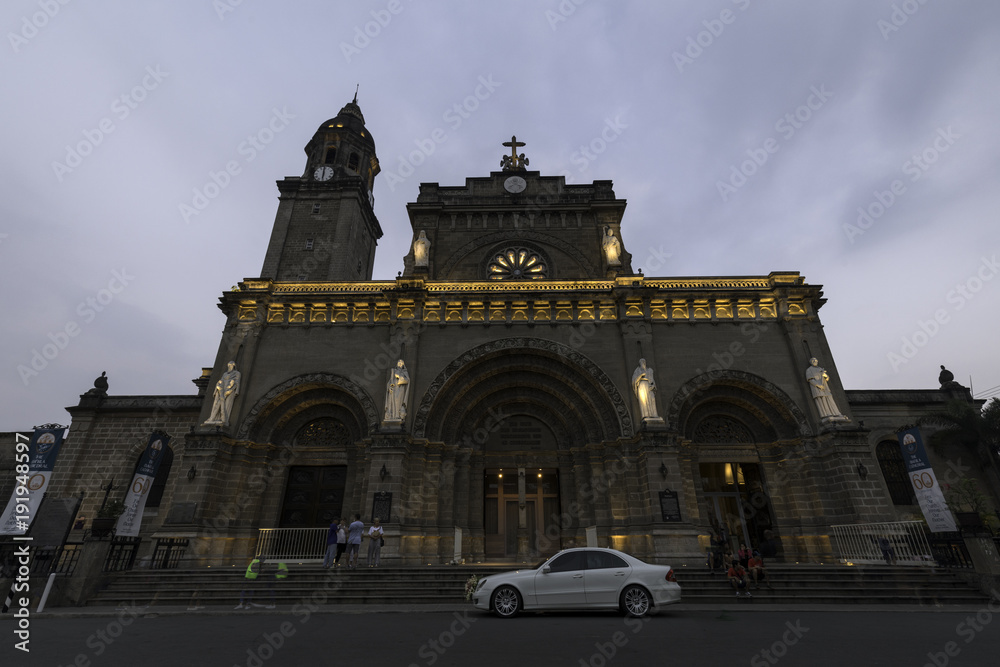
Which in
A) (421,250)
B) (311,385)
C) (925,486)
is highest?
(421,250)

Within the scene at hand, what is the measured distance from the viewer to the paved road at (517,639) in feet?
18.5

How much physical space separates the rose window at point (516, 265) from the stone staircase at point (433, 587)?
14.6 m

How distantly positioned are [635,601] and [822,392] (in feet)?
46.2

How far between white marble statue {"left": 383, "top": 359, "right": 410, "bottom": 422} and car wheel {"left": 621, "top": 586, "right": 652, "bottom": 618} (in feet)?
37.0

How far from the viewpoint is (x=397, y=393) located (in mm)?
18391

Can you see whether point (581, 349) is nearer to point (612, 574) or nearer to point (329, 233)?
point (612, 574)

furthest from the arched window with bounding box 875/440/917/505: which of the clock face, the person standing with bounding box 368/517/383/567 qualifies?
the clock face

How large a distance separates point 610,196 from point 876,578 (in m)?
20.1

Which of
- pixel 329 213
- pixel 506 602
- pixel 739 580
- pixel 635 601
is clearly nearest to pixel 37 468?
pixel 506 602

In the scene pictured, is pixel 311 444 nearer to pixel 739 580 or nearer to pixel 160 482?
pixel 160 482

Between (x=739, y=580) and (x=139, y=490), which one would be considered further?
(x=139, y=490)

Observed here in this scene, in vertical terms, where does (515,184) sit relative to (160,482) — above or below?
above

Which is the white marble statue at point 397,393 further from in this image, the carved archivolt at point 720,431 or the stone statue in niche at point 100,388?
the stone statue in niche at point 100,388

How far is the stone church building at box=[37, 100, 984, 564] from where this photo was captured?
17078mm
